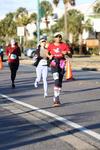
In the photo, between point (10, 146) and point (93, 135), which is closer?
point (10, 146)

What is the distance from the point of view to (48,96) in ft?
59.6

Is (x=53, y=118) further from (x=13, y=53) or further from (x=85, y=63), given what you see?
(x=85, y=63)

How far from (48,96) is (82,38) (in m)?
69.1

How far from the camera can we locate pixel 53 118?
12859mm

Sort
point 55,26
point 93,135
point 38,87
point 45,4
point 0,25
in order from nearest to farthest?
point 93,135 → point 38,87 → point 55,26 → point 45,4 → point 0,25

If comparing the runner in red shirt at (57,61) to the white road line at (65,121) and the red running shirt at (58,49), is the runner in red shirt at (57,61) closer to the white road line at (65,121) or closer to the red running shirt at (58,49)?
the red running shirt at (58,49)

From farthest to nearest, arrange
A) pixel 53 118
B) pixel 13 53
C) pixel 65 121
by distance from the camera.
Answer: pixel 13 53
pixel 53 118
pixel 65 121

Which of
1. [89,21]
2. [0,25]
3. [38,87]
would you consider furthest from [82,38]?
[38,87]

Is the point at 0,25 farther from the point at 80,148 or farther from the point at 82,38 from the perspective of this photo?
the point at 80,148

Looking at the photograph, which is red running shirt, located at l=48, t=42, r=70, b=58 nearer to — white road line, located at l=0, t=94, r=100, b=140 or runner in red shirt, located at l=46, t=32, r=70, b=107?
runner in red shirt, located at l=46, t=32, r=70, b=107

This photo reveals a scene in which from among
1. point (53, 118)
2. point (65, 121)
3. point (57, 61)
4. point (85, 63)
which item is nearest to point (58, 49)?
point (57, 61)

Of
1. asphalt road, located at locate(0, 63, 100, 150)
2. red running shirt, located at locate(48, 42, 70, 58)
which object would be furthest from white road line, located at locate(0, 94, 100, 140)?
red running shirt, located at locate(48, 42, 70, 58)

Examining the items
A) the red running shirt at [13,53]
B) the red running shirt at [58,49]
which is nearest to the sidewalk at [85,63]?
the red running shirt at [13,53]

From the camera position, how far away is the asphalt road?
9953 mm
